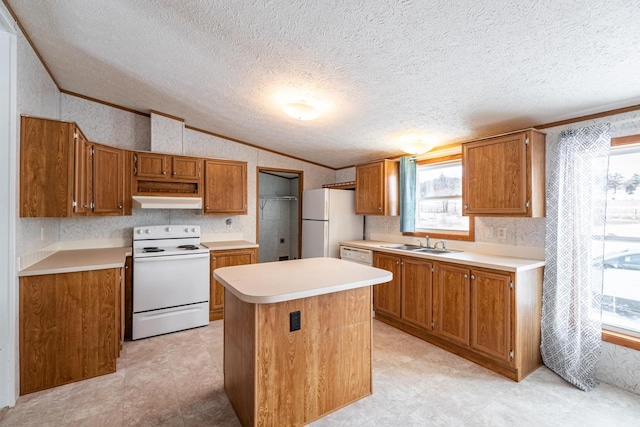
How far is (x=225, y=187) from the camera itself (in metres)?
4.00

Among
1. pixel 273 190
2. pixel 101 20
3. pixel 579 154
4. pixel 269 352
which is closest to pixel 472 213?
pixel 579 154

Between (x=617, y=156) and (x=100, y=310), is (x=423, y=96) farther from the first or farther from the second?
(x=100, y=310)

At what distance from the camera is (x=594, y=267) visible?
2404 millimetres

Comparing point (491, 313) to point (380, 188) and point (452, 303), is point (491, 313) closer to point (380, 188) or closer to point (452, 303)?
point (452, 303)

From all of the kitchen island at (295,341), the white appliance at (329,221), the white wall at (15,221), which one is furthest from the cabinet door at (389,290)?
the white wall at (15,221)

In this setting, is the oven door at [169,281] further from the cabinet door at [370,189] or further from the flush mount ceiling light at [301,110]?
the cabinet door at [370,189]

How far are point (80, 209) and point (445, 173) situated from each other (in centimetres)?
390

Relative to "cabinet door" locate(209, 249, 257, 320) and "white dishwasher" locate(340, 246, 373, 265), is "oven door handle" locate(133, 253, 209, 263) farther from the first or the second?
"white dishwasher" locate(340, 246, 373, 265)

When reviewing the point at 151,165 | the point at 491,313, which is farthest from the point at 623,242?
the point at 151,165

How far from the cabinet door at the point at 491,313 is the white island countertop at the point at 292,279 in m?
1.09

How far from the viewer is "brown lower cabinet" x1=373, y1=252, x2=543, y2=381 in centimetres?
246

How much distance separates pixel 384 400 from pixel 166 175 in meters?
3.31

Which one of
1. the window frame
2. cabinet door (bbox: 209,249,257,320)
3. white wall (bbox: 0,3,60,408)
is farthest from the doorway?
white wall (bbox: 0,3,60,408)

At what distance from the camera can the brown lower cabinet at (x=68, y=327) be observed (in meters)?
2.22
